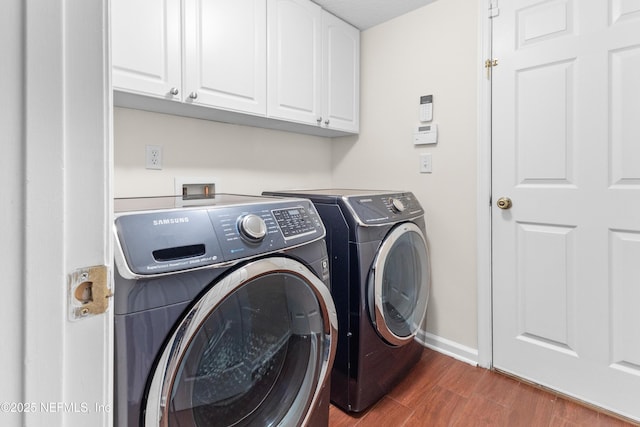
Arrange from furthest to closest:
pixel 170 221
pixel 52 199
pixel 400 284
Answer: pixel 400 284
pixel 170 221
pixel 52 199

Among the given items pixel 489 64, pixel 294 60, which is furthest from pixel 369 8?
pixel 489 64

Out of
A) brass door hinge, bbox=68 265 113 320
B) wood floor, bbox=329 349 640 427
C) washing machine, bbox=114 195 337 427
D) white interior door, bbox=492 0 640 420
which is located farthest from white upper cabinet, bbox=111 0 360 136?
wood floor, bbox=329 349 640 427

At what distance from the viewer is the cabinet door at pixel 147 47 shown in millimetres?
1220

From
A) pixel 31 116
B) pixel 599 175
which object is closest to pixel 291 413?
pixel 31 116

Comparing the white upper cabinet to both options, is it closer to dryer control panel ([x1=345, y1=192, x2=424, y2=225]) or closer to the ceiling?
the ceiling

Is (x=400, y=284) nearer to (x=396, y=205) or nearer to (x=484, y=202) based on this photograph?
(x=396, y=205)

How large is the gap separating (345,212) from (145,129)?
1.03 meters

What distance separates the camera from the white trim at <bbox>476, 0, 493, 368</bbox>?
5.78ft

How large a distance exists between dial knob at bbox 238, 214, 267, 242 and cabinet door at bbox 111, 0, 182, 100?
753 millimetres

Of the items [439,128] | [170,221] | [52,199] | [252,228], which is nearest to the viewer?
[52,199]

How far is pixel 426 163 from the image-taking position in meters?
2.01

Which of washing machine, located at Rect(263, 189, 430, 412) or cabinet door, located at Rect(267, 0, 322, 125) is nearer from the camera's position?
washing machine, located at Rect(263, 189, 430, 412)

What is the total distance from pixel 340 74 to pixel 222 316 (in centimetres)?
173

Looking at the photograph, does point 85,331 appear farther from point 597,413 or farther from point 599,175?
point 597,413
